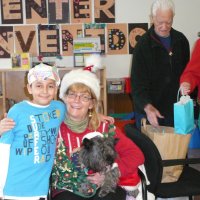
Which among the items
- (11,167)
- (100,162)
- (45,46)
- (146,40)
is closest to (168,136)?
(100,162)

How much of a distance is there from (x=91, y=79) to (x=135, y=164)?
0.54 m

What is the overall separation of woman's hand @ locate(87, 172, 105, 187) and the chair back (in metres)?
0.34

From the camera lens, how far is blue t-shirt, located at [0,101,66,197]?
1.57 meters

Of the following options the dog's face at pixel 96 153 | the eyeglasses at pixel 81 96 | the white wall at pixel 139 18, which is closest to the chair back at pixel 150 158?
the dog's face at pixel 96 153

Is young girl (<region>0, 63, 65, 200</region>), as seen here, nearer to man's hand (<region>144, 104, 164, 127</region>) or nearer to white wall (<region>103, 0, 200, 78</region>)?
man's hand (<region>144, 104, 164, 127</region>)

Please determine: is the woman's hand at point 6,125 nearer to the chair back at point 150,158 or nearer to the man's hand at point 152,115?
the chair back at point 150,158

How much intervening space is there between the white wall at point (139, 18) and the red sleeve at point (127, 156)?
2.88m

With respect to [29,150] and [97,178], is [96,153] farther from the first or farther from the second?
[29,150]

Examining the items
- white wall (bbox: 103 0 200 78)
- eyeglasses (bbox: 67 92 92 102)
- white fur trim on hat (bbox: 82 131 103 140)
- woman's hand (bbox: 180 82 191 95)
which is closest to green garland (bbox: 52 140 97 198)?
white fur trim on hat (bbox: 82 131 103 140)

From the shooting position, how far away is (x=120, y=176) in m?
1.73

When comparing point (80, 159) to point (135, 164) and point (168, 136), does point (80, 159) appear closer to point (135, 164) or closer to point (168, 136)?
point (135, 164)

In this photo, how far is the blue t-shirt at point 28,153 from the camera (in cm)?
157

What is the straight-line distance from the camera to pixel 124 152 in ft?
5.86

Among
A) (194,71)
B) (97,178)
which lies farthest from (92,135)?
(194,71)
